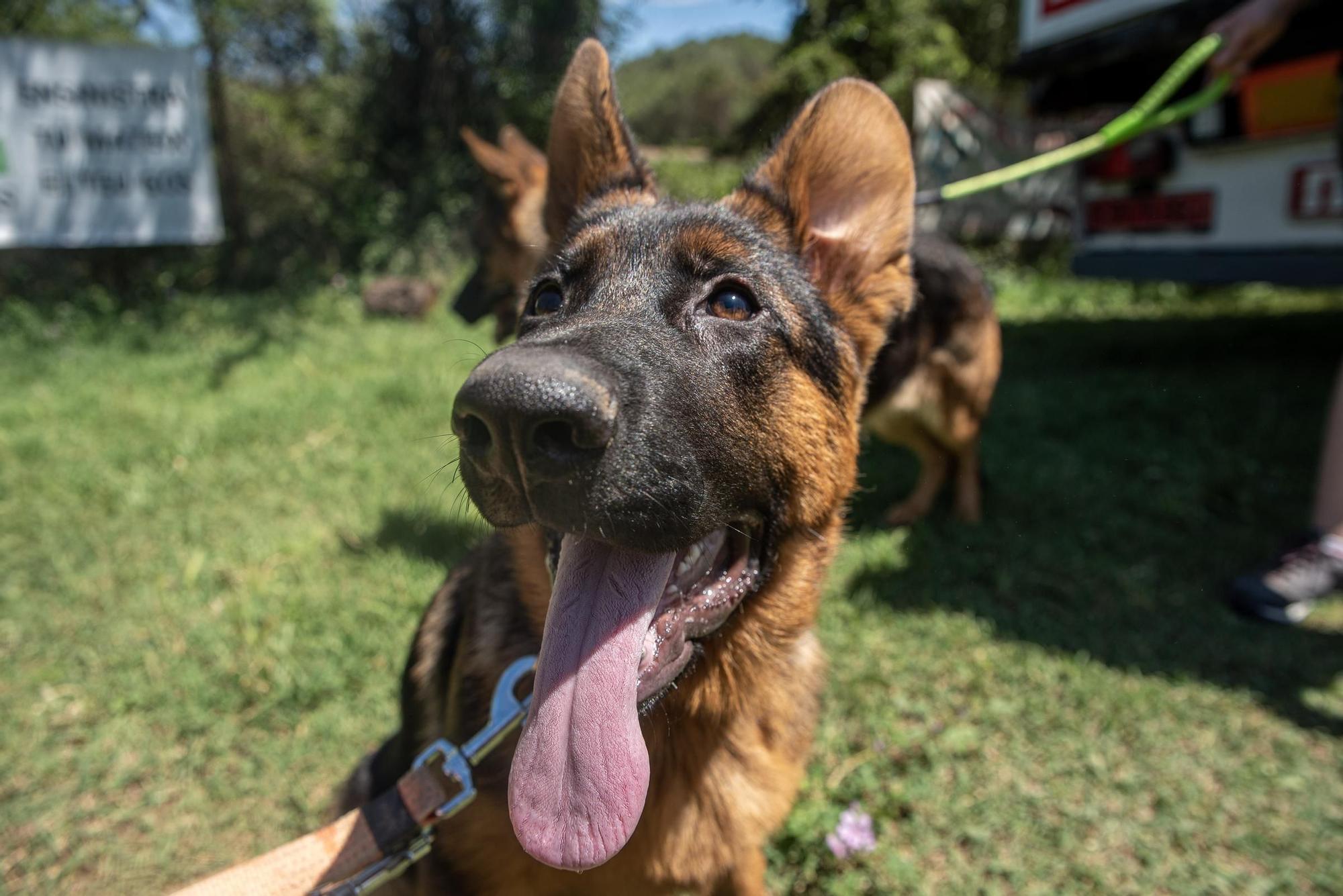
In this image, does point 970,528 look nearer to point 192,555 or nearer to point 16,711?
point 192,555

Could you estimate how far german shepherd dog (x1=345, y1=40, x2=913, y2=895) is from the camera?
1474 mm

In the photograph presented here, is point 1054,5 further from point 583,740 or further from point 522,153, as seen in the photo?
point 583,740

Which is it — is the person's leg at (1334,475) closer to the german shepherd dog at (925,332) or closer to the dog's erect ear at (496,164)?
the german shepherd dog at (925,332)

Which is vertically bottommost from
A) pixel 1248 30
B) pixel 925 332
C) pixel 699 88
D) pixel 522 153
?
pixel 925 332

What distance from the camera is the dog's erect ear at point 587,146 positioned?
2.23 meters

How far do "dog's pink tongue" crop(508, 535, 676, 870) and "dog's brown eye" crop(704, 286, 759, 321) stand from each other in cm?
65

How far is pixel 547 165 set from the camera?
2.44m

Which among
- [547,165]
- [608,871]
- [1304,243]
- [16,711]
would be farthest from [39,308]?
[1304,243]

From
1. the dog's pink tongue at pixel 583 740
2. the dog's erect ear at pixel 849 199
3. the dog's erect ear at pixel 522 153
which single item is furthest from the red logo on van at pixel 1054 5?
the dog's pink tongue at pixel 583 740

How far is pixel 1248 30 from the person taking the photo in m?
3.64

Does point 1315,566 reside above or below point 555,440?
below

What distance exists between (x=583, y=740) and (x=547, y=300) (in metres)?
1.13

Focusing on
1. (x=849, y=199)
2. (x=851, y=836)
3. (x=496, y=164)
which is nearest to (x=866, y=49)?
(x=496, y=164)

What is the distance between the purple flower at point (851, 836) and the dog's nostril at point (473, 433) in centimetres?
189
